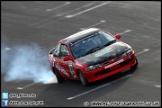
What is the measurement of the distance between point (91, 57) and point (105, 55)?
46 cm

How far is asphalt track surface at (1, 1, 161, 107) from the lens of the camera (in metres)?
16.5

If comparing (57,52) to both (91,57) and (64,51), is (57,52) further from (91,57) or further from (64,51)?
(91,57)

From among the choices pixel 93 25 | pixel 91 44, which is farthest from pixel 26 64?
pixel 91 44

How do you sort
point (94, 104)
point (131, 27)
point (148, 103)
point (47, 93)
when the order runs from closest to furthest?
1. point (148, 103)
2. point (94, 104)
3. point (47, 93)
4. point (131, 27)

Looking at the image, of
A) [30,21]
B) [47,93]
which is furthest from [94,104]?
[30,21]

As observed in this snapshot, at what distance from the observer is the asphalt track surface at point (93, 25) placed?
54.2ft

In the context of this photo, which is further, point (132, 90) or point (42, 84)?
point (42, 84)

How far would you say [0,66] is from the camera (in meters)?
23.2

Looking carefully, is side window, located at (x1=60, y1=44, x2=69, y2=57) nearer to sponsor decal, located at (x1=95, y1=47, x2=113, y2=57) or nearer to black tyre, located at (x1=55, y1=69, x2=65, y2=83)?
black tyre, located at (x1=55, y1=69, x2=65, y2=83)

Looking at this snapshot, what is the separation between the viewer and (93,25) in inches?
1037

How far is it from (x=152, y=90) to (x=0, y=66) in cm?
903

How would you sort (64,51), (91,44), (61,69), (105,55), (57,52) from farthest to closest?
(57,52) → (61,69) → (64,51) → (91,44) → (105,55)

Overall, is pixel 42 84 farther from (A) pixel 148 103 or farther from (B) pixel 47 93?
(A) pixel 148 103

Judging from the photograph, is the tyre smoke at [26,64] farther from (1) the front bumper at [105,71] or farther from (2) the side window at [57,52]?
(1) the front bumper at [105,71]
